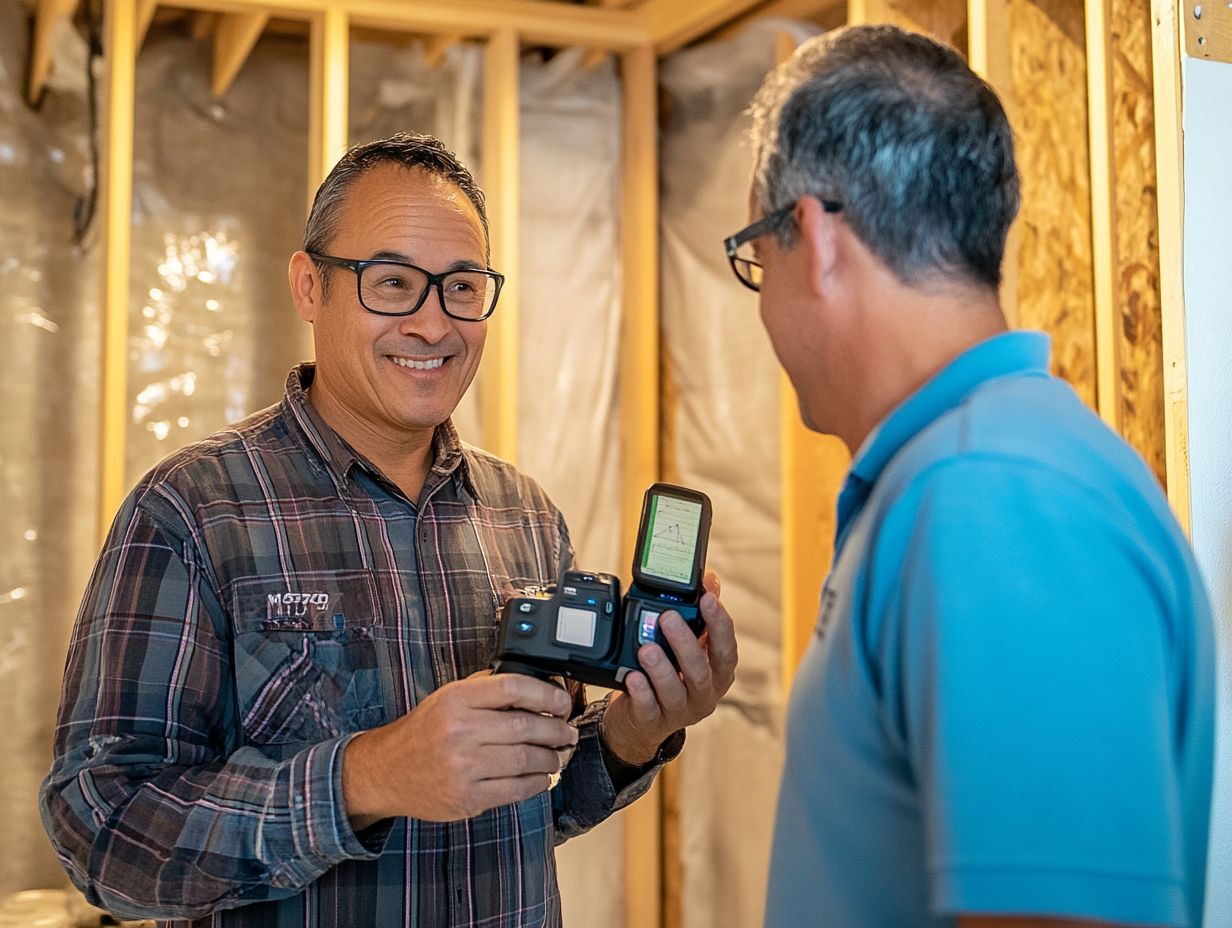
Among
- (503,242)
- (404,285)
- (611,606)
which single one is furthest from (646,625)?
(503,242)

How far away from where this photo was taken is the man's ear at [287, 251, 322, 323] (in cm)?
164

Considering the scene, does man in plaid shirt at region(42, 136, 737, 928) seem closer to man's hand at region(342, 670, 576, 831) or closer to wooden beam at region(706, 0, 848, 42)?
man's hand at region(342, 670, 576, 831)

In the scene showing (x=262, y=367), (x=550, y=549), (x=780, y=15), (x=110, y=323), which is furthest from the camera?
(x=262, y=367)

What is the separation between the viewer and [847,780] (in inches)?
33.2

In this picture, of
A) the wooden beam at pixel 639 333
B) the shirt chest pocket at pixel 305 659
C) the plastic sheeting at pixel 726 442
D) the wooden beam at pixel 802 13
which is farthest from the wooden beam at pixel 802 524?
the shirt chest pocket at pixel 305 659

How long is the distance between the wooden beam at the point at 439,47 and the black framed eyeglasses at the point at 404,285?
1497 mm

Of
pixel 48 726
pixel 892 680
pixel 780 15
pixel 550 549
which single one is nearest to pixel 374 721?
pixel 550 549

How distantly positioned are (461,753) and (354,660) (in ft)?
0.98

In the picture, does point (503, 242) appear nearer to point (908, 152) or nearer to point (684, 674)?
point (684, 674)

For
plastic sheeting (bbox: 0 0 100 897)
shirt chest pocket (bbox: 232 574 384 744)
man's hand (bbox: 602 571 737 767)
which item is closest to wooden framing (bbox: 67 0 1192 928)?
plastic sheeting (bbox: 0 0 100 897)

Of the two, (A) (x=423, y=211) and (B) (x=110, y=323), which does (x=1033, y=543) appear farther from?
(B) (x=110, y=323)

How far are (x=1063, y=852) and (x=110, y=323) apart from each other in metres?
2.28

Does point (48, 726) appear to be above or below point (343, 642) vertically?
below

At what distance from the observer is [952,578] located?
727 mm
